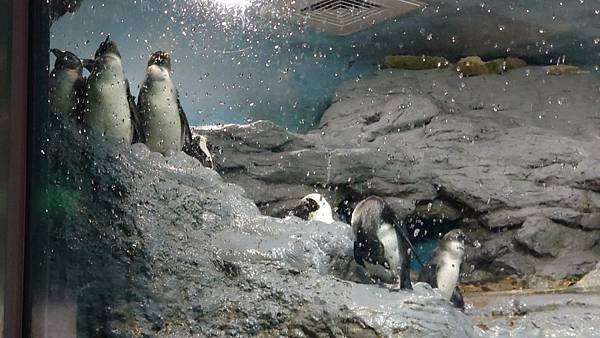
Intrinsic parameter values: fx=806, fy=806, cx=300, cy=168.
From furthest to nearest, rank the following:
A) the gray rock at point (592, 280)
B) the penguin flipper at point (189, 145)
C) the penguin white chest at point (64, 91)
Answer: the penguin white chest at point (64, 91) → the penguin flipper at point (189, 145) → the gray rock at point (592, 280)

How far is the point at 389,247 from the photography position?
1.54 m

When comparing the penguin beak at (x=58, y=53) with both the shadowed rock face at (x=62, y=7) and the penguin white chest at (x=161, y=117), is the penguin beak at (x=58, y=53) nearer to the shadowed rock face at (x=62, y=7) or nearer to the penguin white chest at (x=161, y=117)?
the shadowed rock face at (x=62, y=7)

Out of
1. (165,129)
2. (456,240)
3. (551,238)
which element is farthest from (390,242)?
(165,129)

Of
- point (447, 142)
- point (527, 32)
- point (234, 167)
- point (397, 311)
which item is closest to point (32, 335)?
point (234, 167)

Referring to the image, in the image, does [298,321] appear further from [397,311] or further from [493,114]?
[493,114]

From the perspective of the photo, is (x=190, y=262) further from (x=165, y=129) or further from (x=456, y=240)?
(x=456, y=240)

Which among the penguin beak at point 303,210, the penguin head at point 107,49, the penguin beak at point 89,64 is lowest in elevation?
the penguin beak at point 303,210

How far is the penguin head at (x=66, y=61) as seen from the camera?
1760 millimetres

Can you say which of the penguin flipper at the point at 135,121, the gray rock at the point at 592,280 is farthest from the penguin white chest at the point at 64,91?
the gray rock at the point at 592,280

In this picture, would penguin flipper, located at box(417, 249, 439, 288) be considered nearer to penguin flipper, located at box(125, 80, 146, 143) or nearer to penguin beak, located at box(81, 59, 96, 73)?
penguin flipper, located at box(125, 80, 146, 143)

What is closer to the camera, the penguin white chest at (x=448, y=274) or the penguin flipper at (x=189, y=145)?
the penguin white chest at (x=448, y=274)

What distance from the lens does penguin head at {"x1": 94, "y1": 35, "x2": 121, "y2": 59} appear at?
171cm

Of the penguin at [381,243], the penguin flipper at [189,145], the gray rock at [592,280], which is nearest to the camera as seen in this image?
the gray rock at [592,280]

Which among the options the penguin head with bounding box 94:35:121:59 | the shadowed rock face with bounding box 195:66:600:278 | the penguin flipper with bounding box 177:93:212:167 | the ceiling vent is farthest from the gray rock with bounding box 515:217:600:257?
the penguin head with bounding box 94:35:121:59
